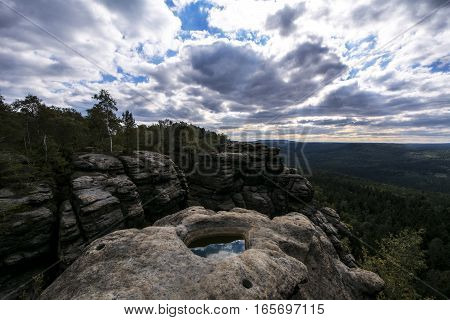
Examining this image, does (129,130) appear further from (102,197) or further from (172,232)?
(172,232)

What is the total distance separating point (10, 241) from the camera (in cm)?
2494

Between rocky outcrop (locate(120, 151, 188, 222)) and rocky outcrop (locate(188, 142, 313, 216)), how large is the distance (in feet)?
26.3

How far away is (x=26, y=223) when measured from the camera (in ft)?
86.5

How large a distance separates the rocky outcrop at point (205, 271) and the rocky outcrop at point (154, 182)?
27.9 meters

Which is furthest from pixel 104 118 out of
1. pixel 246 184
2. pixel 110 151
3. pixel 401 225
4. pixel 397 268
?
pixel 401 225

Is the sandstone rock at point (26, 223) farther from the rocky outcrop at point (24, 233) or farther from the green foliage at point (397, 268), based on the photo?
the green foliage at point (397, 268)

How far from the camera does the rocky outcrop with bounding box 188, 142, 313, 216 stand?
54625 mm

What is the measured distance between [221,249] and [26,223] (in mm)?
26039

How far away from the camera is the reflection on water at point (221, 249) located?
621 inches

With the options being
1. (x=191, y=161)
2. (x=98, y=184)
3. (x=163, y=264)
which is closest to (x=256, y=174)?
(x=191, y=161)

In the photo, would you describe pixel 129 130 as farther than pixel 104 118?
Yes

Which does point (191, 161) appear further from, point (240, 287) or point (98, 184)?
point (240, 287)

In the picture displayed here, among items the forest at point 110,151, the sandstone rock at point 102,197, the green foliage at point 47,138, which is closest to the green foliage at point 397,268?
the forest at point 110,151

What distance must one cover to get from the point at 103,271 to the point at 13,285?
24.0 m
